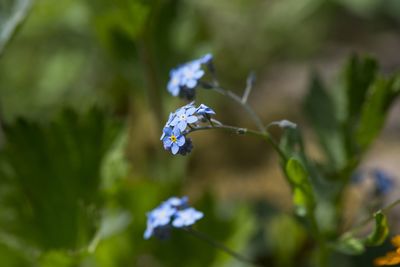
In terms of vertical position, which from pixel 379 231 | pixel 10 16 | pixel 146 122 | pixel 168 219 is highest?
pixel 146 122

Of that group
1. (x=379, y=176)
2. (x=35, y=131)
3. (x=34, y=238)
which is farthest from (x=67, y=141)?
(x=379, y=176)

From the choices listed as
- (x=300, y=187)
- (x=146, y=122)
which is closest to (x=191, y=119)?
(x=300, y=187)

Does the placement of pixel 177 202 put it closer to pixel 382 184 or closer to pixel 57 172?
pixel 57 172

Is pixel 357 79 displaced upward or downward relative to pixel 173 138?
upward

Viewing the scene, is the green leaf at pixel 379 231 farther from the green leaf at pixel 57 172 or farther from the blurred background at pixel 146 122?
the green leaf at pixel 57 172

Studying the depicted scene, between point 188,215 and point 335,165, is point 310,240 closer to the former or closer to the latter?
point 335,165
